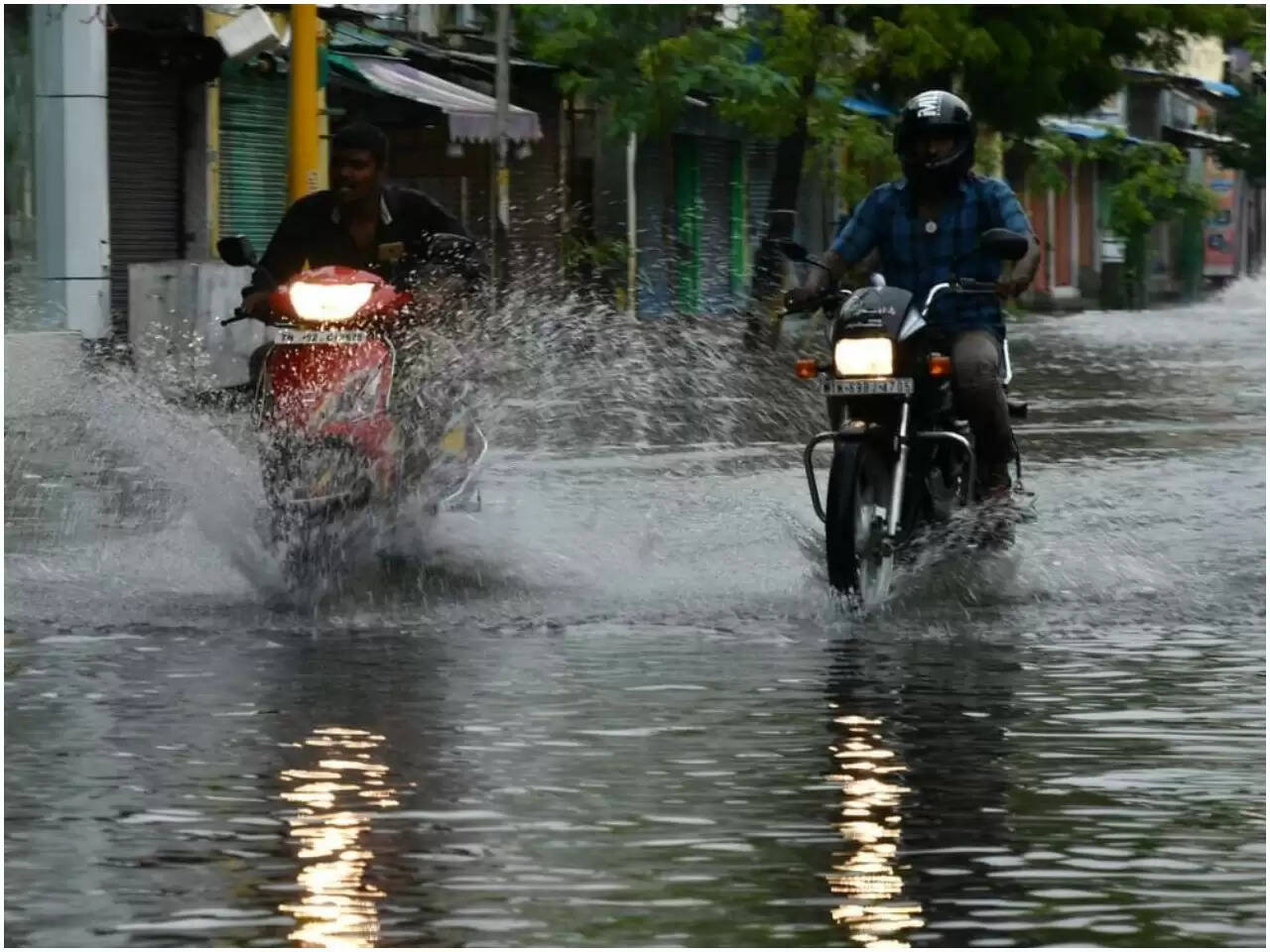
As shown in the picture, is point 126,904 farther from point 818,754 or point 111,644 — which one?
point 111,644

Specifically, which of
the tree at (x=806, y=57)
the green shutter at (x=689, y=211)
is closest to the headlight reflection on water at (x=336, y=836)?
the tree at (x=806, y=57)

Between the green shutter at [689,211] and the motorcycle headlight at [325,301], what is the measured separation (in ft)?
107

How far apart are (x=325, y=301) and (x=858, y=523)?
6.14ft

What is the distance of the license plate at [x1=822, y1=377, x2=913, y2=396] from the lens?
10.7 metres

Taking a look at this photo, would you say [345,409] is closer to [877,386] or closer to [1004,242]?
[877,386]

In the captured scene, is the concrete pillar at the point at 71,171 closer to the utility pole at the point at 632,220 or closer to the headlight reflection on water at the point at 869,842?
the headlight reflection on water at the point at 869,842

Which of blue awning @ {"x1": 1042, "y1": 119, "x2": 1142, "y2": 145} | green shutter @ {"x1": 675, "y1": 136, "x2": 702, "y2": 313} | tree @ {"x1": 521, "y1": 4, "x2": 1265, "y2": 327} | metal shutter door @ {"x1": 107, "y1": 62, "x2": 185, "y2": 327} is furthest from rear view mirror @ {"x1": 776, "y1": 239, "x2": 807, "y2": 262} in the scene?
blue awning @ {"x1": 1042, "y1": 119, "x2": 1142, "y2": 145}

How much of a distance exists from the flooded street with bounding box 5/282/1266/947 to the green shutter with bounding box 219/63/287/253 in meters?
14.2

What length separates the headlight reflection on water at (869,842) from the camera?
5805mm

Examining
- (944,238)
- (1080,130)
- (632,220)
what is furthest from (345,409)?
(1080,130)

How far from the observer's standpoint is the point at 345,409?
11.0 meters

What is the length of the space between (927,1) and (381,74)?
6740 mm

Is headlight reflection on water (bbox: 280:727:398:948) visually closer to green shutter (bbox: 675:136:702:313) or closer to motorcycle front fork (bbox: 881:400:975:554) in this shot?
motorcycle front fork (bbox: 881:400:975:554)

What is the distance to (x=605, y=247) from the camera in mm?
38594
